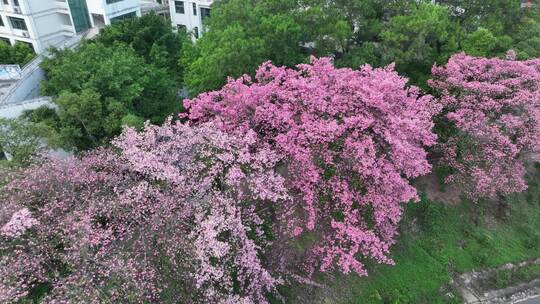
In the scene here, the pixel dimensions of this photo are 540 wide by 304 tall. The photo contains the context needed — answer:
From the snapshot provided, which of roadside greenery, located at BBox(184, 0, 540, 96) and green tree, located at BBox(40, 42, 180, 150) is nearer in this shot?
green tree, located at BBox(40, 42, 180, 150)

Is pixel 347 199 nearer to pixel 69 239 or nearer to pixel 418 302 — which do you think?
pixel 418 302

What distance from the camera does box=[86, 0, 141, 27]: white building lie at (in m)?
25.8

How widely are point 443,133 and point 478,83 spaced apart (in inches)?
102

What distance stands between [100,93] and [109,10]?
12138 millimetres

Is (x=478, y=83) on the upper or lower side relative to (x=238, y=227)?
upper

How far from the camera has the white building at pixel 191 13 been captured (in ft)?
98.4

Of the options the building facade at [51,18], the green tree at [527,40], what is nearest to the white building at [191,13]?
the building facade at [51,18]

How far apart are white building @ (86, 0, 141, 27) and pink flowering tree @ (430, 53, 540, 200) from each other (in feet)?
73.3

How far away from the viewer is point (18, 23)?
2600 centimetres

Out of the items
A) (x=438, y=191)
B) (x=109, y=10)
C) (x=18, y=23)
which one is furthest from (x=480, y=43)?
(x=18, y=23)

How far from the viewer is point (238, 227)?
10.0m

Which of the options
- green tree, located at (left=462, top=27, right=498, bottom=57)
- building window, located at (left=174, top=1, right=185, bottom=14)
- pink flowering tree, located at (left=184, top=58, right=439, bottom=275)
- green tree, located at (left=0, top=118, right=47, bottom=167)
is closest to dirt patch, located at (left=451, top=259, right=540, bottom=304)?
pink flowering tree, located at (left=184, top=58, right=439, bottom=275)

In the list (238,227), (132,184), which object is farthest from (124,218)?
(238,227)

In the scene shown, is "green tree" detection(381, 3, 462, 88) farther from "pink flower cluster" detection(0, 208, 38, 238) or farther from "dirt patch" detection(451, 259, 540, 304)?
"pink flower cluster" detection(0, 208, 38, 238)
